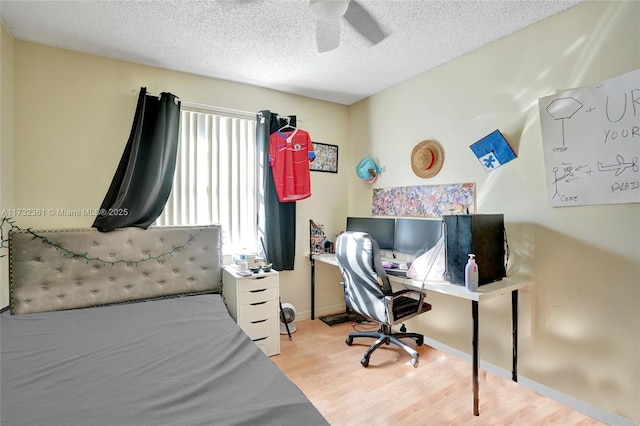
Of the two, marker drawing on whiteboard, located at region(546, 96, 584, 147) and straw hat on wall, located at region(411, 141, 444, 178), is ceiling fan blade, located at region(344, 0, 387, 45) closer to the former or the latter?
straw hat on wall, located at region(411, 141, 444, 178)

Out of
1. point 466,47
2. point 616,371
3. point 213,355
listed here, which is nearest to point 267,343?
point 213,355

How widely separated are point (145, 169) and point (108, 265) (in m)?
0.81

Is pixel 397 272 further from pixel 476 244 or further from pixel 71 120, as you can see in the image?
pixel 71 120

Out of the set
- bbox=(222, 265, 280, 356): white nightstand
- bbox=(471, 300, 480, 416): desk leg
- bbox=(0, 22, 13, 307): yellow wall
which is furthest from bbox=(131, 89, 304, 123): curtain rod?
bbox=(471, 300, 480, 416): desk leg

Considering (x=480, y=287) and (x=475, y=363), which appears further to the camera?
(x=480, y=287)

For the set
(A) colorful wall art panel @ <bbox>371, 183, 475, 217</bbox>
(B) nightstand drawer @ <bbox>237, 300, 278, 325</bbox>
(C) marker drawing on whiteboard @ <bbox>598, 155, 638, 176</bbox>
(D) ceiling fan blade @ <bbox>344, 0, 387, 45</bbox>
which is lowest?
(B) nightstand drawer @ <bbox>237, 300, 278, 325</bbox>

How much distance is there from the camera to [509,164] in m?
2.27

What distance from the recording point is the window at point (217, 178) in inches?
112

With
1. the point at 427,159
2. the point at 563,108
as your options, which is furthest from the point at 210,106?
the point at 563,108

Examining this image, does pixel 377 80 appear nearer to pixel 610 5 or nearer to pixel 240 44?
pixel 240 44

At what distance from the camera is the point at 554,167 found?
6.62 feet

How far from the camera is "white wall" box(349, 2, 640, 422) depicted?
69.5 inches

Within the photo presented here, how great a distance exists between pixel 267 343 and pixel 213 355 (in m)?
1.20

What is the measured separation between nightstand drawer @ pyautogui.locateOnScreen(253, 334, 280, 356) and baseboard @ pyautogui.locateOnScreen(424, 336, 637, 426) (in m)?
1.49
